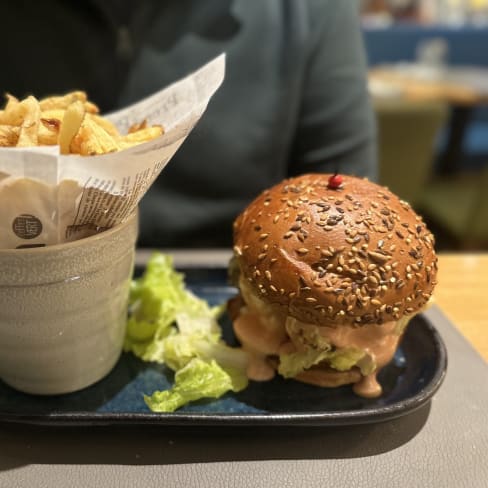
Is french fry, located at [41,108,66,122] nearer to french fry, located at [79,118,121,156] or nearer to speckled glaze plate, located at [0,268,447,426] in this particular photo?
french fry, located at [79,118,121,156]

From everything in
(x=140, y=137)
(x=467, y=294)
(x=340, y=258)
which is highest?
(x=140, y=137)

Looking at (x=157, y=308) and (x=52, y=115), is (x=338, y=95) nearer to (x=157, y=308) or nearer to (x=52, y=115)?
(x=157, y=308)

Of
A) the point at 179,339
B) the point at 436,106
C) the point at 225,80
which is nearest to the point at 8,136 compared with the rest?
the point at 179,339

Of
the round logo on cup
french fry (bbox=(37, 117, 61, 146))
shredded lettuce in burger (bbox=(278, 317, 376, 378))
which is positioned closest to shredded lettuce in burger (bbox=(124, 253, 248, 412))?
shredded lettuce in burger (bbox=(278, 317, 376, 378))

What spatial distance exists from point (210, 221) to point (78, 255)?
3.88ft

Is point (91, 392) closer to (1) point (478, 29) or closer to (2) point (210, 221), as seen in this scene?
(2) point (210, 221)

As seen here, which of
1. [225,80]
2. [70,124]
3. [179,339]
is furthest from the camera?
[225,80]

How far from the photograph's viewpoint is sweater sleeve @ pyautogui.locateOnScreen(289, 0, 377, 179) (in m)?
2.03

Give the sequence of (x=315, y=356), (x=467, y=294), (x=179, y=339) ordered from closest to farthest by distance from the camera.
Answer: (x=315, y=356) → (x=179, y=339) → (x=467, y=294)

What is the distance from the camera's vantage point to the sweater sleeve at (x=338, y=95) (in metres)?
2.03

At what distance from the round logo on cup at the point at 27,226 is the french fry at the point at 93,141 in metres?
0.13

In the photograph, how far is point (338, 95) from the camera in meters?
2.05

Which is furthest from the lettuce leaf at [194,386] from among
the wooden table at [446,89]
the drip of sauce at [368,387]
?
the wooden table at [446,89]

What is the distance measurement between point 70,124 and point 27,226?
17 centimetres
